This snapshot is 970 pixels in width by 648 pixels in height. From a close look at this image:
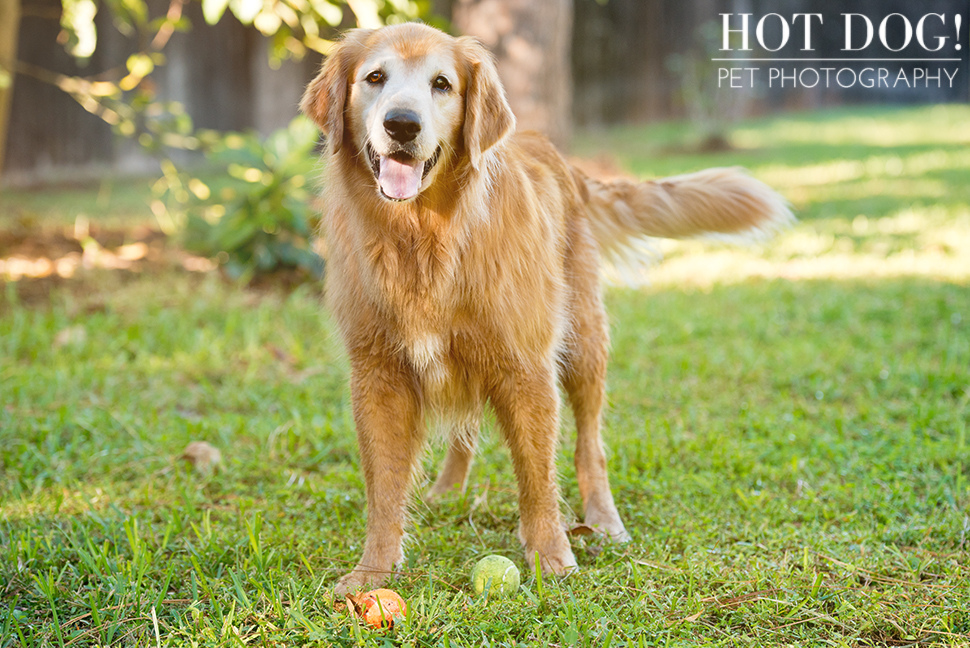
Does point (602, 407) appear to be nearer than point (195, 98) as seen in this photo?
Yes

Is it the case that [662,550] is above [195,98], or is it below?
below

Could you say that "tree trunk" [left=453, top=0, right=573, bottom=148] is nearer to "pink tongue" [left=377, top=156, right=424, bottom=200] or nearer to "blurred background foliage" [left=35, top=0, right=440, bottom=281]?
"blurred background foliage" [left=35, top=0, right=440, bottom=281]

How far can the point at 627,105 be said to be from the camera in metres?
17.0

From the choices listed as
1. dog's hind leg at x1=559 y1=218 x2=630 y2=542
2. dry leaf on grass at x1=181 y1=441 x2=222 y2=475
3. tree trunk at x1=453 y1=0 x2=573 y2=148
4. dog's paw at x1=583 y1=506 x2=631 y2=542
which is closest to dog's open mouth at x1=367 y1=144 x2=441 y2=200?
dog's hind leg at x1=559 y1=218 x2=630 y2=542

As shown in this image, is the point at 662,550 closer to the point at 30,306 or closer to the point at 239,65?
Answer: the point at 30,306

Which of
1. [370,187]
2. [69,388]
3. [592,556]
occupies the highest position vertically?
[370,187]

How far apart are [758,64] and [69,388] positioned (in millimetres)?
15003

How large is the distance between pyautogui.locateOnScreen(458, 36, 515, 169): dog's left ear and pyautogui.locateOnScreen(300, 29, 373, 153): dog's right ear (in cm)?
31

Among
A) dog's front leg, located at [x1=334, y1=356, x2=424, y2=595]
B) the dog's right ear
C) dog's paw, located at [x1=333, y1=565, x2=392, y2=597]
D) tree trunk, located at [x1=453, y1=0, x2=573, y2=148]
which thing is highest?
tree trunk, located at [x1=453, y1=0, x2=573, y2=148]

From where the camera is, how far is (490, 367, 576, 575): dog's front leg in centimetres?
246

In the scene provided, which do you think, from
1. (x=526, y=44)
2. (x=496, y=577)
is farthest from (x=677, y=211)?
(x=526, y=44)

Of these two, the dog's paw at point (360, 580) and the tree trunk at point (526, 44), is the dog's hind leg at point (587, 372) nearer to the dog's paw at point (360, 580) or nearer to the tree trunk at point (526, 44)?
the dog's paw at point (360, 580)

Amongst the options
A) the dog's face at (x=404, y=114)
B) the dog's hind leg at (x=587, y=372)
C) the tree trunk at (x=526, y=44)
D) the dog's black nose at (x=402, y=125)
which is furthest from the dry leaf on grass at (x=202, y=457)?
the tree trunk at (x=526, y=44)

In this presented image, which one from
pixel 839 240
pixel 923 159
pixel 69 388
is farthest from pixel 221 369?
pixel 923 159
